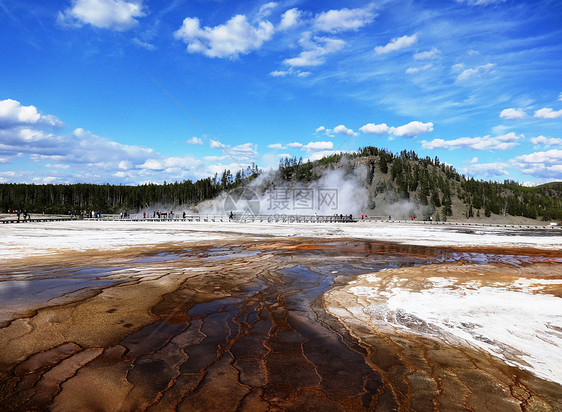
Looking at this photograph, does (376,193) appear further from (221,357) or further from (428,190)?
(221,357)

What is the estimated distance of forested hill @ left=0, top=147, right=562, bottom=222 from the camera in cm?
10356

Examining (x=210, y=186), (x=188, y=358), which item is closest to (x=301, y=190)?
(x=210, y=186)

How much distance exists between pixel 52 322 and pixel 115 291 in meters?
2.05

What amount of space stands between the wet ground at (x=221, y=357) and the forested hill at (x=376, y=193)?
311 ft

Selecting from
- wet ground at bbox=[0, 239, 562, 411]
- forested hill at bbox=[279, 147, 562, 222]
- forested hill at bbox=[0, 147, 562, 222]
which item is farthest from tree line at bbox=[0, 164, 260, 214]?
wet ground at bbox=[0, 239, 562, 411]

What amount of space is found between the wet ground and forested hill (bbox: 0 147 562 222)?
94.7 m

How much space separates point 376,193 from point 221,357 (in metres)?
115

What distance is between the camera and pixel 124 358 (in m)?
4.20

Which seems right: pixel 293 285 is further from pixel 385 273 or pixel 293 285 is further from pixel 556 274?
pixel 556 274

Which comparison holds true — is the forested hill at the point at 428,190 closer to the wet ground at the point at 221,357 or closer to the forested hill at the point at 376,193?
the forested hill at the point at 376,193

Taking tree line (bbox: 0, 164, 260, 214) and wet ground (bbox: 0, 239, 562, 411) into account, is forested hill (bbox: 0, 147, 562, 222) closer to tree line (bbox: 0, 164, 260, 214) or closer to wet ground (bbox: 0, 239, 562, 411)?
tree line (bbox: 0, 164, 260, 214)

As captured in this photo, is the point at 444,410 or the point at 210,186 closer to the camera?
the point at 444,410

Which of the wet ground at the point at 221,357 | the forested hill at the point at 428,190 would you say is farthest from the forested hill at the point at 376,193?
the wet ground at the point at 221,357

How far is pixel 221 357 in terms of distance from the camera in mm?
4277
